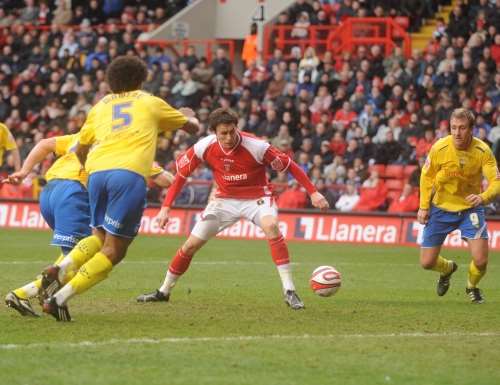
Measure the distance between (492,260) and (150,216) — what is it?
27.3ft

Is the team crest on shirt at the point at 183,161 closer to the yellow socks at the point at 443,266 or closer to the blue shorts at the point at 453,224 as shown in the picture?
the blue shorts at the point at 453,224

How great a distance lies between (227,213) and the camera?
39.4 feet

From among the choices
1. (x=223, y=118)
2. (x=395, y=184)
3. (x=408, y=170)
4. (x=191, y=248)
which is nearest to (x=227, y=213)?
(x=191, y=248)

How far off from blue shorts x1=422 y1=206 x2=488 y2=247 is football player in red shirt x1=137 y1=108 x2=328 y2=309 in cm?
164

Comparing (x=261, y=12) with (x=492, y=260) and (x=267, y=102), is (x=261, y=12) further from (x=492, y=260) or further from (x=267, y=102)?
(x=492, y=260)

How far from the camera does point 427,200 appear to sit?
12500mm

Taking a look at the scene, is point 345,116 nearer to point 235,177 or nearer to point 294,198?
point 294,198

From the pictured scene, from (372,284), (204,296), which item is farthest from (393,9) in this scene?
(204,296)

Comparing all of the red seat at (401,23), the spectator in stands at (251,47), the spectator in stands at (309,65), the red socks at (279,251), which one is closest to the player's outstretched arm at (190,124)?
the red socks at (279,251)

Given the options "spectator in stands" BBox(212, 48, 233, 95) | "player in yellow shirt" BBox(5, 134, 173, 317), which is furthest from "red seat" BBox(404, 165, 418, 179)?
"player in yellow shirt" BBox(5, 134, 173, 317)

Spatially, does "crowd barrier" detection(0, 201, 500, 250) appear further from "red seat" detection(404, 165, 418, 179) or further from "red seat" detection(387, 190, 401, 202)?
"red seat" detection(404, 165, 418, 179)

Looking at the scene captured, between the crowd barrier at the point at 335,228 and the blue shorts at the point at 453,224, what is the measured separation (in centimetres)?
894

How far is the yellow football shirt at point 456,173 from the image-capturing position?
12.4 meters

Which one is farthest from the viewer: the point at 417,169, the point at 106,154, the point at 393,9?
the point at 393,9
